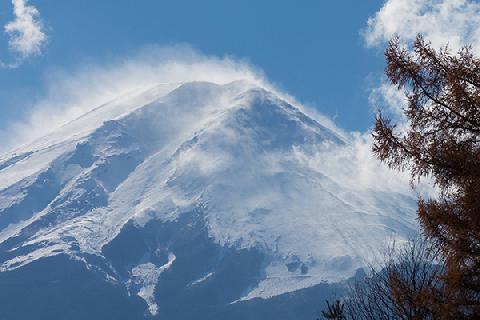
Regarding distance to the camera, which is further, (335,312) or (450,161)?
(335,312)

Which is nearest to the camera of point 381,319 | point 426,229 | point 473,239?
point 473,239

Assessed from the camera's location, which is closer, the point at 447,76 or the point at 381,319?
the point at 447,76

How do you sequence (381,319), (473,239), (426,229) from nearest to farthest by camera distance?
(473,239) → (426,229) → (381,319)

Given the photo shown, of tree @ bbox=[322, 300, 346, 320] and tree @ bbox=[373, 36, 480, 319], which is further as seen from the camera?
tree @ bbox=[322, 300, 346, 320]

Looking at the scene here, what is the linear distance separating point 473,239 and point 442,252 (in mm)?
621

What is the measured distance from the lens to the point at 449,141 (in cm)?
1128

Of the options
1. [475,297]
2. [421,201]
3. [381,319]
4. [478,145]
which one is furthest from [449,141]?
[381,319]

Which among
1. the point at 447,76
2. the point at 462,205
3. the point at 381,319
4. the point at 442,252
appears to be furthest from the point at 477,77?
the point at 381,319

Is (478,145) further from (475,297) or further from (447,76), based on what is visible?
(475,297)

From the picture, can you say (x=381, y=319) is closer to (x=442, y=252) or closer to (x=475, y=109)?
(x=442, y=252)

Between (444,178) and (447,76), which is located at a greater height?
(447,76)

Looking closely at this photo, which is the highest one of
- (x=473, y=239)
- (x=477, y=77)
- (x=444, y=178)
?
(x=477, y=77)

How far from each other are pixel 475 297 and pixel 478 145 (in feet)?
8.39

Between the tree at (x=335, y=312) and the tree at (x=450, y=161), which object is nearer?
the tree at (x=450, y=161)
